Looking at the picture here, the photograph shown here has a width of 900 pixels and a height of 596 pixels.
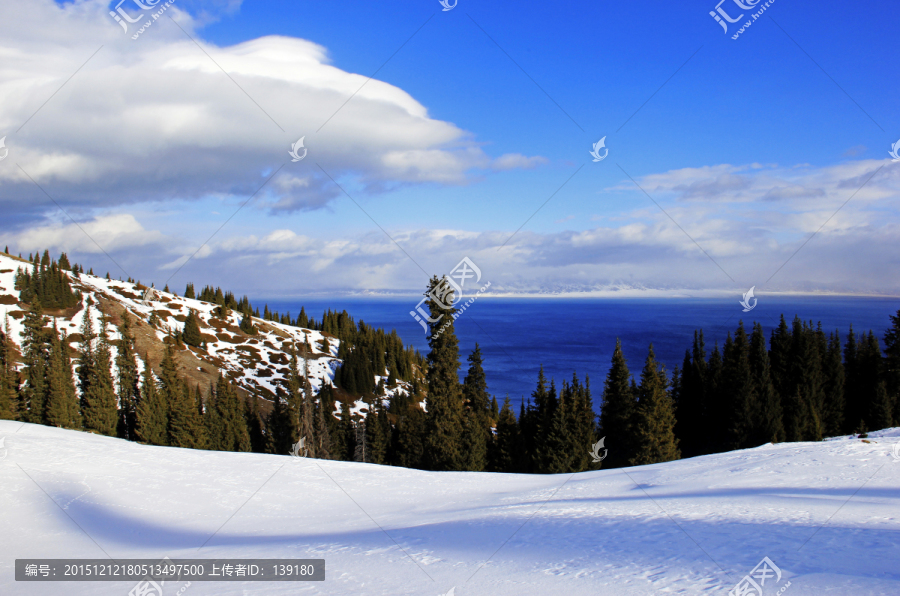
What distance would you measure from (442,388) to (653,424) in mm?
15761

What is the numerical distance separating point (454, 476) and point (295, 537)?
9453 millimetres

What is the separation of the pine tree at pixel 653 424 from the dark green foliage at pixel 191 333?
279 ft

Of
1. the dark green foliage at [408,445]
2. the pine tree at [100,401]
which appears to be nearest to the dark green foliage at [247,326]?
the pine tree at [100,401]

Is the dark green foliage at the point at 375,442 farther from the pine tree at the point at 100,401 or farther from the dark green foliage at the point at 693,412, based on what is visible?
the dark green foliage at the point at 693,412

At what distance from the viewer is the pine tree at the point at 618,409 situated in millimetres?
37781

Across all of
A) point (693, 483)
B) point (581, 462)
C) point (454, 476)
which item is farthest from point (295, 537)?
point (581, 462)

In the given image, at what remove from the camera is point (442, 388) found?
29.4m

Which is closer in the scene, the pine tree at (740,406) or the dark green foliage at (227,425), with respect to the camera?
the pine tree at (740,406)

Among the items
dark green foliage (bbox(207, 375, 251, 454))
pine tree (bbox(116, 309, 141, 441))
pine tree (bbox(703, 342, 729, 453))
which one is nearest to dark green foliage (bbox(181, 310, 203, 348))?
pine tree (bbox(116, 309, 141, 441))

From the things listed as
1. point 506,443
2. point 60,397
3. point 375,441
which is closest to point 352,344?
point 375,441

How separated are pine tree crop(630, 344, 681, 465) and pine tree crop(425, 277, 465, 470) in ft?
44.7

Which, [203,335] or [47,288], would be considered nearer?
[47,288]

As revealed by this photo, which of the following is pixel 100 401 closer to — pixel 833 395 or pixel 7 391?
pixel 7 391

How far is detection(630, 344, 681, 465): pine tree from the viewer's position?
109ft
